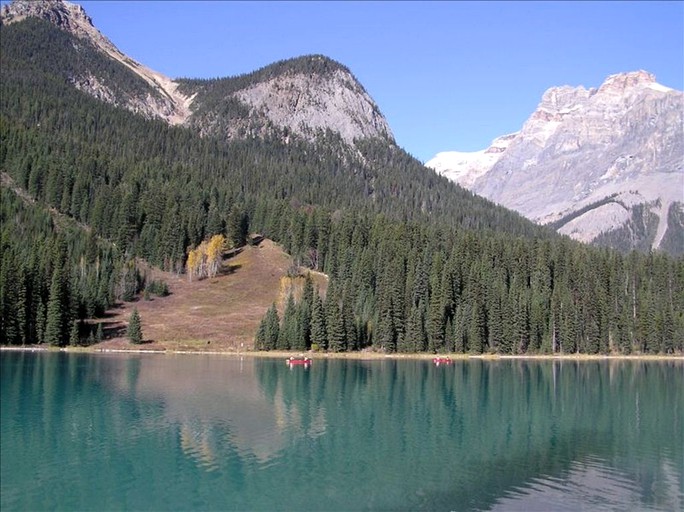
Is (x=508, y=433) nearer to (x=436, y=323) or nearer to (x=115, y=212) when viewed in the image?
(x=436, y=323)

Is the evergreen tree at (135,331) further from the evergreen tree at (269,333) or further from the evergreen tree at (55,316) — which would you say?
the evergreen tree at (269,333)

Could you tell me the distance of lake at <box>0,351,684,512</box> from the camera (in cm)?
3750

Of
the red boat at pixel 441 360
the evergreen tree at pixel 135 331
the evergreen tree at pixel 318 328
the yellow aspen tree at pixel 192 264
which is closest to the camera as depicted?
the red boat at pixel 441 360

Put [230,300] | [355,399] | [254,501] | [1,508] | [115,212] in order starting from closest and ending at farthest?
[1,508] → [254,501] → [355,399] → [230,300] → [115,212]

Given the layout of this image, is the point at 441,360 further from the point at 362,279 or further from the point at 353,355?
the point at 362,279

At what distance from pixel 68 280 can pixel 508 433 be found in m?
107

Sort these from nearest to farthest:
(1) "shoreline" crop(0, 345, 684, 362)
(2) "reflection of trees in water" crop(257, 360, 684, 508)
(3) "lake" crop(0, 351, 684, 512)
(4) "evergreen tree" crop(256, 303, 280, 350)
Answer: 1. (3) "lake" crop(0, 351, 684, 512)
2. (2) "reflection of trees in water" crop(257, 360, 684, 508)
3. (1) "shoreline" crop(0, 345, 684, 362)
4. (4) "evergreen tree" crop(256, 303, 280, 350)

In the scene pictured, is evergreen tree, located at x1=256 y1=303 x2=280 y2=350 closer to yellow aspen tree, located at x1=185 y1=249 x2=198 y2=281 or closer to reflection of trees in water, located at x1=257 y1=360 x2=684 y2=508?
reflection of trees in water, located at x1=257 y1=360 x2=684 y2=508

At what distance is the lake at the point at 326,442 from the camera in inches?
1476

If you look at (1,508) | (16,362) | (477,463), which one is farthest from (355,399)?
(16,362)


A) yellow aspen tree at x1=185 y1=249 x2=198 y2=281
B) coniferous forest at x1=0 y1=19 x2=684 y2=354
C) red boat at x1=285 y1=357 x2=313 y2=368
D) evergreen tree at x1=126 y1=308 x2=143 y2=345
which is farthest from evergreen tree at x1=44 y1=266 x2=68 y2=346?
yellow aspen tree at x1=185 y1=249 x2=198 y2=281

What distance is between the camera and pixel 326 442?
51969 millimetres

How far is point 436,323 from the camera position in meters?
142

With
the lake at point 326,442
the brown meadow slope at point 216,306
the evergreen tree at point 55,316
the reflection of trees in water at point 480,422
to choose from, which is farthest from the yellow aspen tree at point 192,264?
the lake at point 326,442
